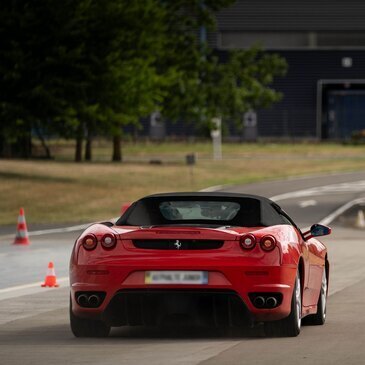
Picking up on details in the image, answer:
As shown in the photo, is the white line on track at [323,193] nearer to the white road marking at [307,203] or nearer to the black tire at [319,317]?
the white road marking at [307,203]

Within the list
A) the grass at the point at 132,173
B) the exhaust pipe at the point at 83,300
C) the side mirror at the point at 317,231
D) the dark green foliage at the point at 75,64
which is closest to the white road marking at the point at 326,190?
the grass at the point at 132,173

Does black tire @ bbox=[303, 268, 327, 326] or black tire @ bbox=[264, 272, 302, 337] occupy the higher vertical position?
black tire @ bbox=[264, 272, 302, 337]

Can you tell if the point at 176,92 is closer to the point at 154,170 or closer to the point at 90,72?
the point at 154,170

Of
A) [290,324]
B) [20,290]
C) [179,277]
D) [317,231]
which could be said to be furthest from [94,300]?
[20,290]

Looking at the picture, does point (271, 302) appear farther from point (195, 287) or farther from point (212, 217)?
point (212, 217)

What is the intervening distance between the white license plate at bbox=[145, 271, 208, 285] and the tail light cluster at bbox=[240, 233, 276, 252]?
15.0 inches

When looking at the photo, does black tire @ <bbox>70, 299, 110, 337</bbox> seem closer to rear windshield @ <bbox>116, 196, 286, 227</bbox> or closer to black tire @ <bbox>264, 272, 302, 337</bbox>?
rear windshield @ <bbox>116, 196, 286, 227</bbox>

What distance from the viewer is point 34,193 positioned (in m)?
46.1

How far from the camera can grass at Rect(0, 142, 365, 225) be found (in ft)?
141

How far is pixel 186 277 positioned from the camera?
11.2 metres

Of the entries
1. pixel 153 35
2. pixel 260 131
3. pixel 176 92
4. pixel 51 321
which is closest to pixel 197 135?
pixel 260 131

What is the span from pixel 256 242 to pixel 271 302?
1.56ft

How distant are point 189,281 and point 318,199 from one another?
36.3 meters

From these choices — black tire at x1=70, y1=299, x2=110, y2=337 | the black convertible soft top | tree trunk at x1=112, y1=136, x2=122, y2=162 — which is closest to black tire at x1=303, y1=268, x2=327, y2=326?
the black convertible soft top
